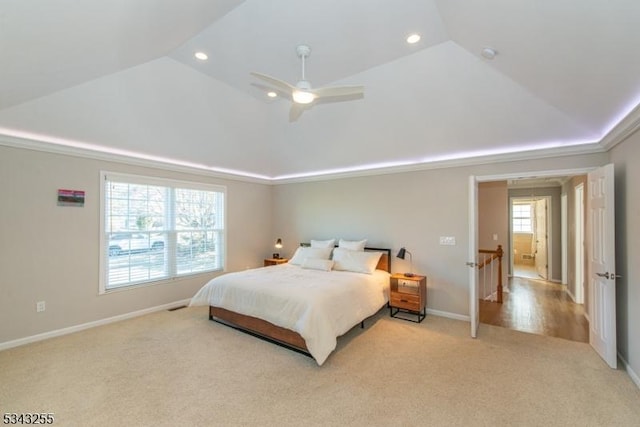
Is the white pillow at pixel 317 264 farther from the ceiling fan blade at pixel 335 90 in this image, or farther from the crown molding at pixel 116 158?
the ceiling fan blade at pixel 335 90

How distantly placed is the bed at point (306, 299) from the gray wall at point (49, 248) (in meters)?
1.48

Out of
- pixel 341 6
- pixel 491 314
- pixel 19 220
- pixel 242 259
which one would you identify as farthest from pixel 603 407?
pixel 19 220

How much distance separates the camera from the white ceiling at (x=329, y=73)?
1902mm

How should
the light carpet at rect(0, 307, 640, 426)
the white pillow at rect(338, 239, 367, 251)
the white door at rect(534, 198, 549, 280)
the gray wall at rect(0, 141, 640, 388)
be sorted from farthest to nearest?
the white door at rect(534, 198, 549, 280), the white pillow at rect(338, 239, 367, 251), the gray wall at rect(0, 141, 640, 388), the light carpet at rect(0, 307, 640, 426)

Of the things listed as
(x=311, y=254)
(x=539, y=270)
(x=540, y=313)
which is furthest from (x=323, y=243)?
(x=539, y=270)

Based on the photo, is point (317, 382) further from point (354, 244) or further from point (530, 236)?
point (530, 236)

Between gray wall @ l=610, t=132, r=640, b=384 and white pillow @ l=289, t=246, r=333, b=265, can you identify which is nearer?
gray wall @ l=610, t=132, r=640, b=384

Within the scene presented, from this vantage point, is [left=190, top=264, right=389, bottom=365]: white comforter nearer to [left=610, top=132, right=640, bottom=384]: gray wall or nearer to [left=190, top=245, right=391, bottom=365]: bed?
[left=190, top=245, right=391, bottom=365]: bed

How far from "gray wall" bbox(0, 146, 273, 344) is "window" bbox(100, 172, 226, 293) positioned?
0.49 ft

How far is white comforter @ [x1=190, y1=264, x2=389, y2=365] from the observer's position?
303 centimetres


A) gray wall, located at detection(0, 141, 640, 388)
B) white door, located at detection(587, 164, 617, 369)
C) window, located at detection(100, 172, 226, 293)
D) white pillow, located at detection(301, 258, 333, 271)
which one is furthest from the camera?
white pillow, located at detection(301, 258, 333, 271)

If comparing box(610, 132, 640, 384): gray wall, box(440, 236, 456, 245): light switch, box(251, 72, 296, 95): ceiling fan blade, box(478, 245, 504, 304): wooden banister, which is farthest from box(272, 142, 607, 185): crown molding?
box(251, 72, 296, 95): ceiling fan blade

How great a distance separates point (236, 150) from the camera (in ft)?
16.6

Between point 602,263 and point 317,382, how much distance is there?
129 inches
